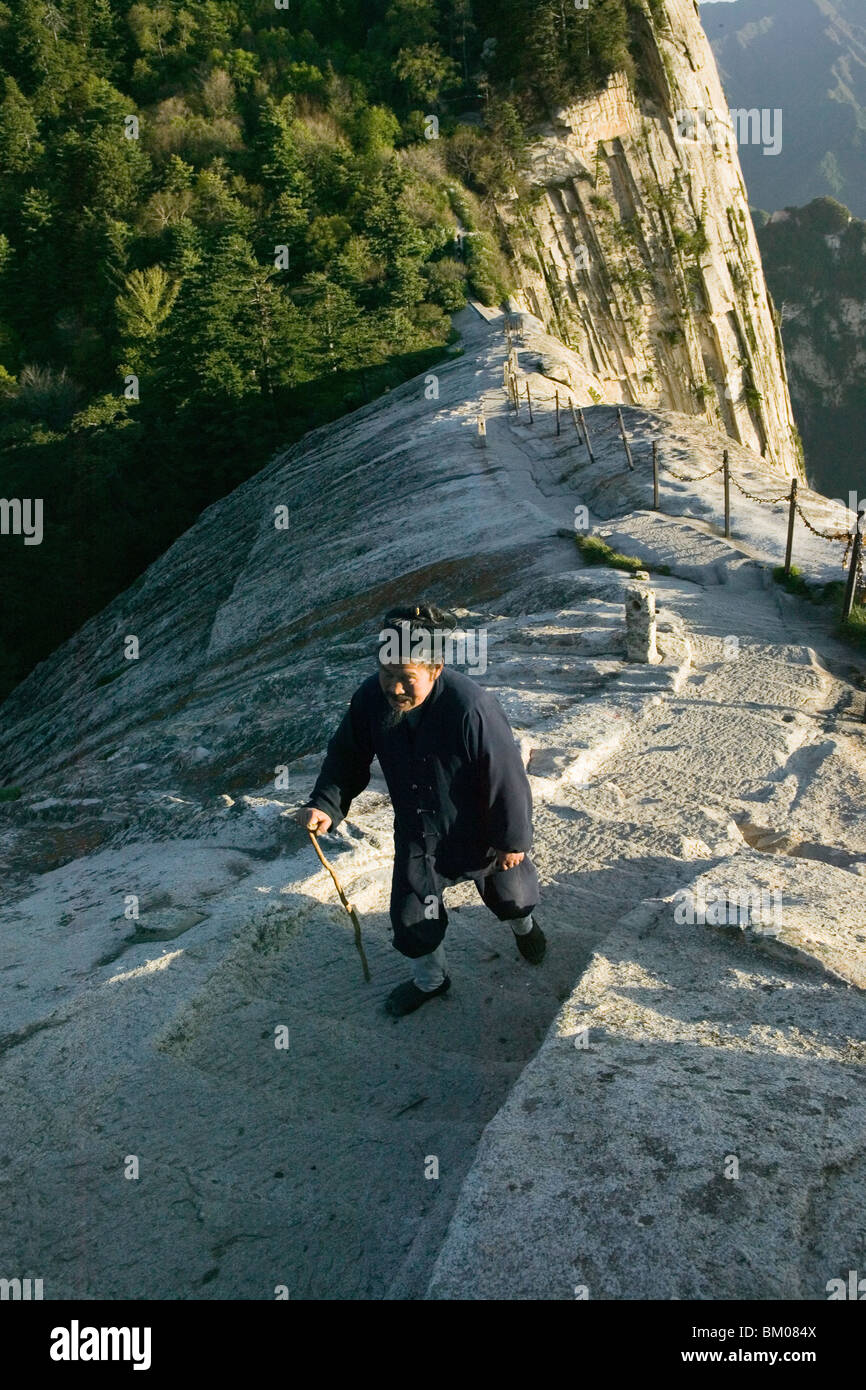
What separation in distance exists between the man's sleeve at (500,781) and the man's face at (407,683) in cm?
21

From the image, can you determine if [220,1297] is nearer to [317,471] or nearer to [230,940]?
[230,940]

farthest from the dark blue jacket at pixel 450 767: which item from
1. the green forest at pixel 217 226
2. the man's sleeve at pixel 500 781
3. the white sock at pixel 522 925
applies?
the green forest at pixel 217 226

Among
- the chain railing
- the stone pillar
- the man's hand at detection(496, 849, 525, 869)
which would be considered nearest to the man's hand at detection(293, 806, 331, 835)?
the man's hand at detection(496, 849, 525, 869)

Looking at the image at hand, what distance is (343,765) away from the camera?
186 inches

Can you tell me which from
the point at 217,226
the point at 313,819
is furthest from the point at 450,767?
the point at 217,226

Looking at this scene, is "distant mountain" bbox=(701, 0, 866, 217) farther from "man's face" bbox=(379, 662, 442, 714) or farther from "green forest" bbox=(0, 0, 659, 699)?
"man's face" bbox=(379, 662, 442, 714)

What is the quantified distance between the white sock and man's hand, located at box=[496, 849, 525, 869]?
0.37 m

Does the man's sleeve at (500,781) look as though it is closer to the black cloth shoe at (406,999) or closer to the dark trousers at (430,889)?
the dark trousers at (430,889)

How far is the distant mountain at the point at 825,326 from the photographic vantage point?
9088 centimetres

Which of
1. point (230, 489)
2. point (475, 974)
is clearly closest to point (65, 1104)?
point (475, 974)

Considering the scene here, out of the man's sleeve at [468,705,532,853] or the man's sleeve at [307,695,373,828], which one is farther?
the man's sleeve at [307,695,373,828]

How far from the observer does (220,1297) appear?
3428 millimetres

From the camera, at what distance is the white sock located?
191 inches

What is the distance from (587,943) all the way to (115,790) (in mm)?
5755
